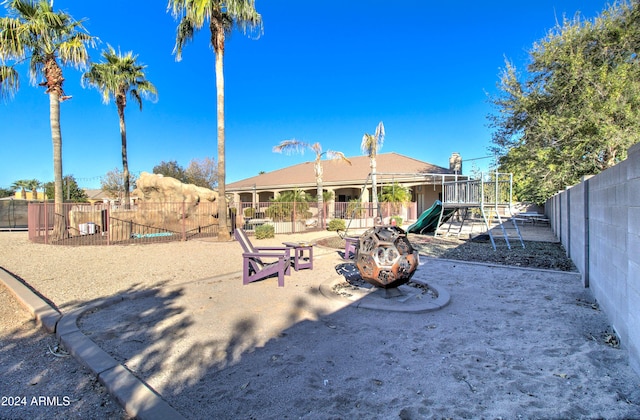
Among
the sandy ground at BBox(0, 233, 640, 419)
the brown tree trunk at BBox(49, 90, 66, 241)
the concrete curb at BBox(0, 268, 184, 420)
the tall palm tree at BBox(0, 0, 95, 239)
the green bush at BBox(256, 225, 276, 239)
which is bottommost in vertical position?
the sandy ground at BBox(0, 233, 640, 419)

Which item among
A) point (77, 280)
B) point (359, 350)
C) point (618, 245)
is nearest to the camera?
point (359, 350)

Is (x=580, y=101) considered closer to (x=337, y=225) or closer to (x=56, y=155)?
(x=337, y=225)

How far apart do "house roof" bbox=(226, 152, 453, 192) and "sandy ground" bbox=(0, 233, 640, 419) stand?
2115 cm

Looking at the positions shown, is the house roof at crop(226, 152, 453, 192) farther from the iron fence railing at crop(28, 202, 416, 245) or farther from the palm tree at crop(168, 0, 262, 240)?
the palm tree at crop(168, 0, 262, 240)

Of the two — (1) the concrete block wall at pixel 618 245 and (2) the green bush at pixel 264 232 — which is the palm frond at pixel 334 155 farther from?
(1) the concrete block wall at pixel 618 245

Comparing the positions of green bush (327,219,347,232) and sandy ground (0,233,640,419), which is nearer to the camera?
sandy ground (0,233,640,419)

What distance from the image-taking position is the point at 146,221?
1570cm

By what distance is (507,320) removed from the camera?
4160 millimetres

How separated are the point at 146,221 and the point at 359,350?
600 inches

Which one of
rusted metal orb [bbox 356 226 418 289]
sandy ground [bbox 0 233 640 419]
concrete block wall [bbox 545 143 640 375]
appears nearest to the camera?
sandy ground [bbox 0 233 640 419]

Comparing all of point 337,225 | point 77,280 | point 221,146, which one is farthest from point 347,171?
point 77,280

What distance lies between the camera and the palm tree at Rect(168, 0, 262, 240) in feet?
40.7

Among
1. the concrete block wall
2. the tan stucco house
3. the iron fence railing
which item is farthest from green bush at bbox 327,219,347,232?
the concrete block wall

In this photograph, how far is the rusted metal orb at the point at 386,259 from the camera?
184 inches
